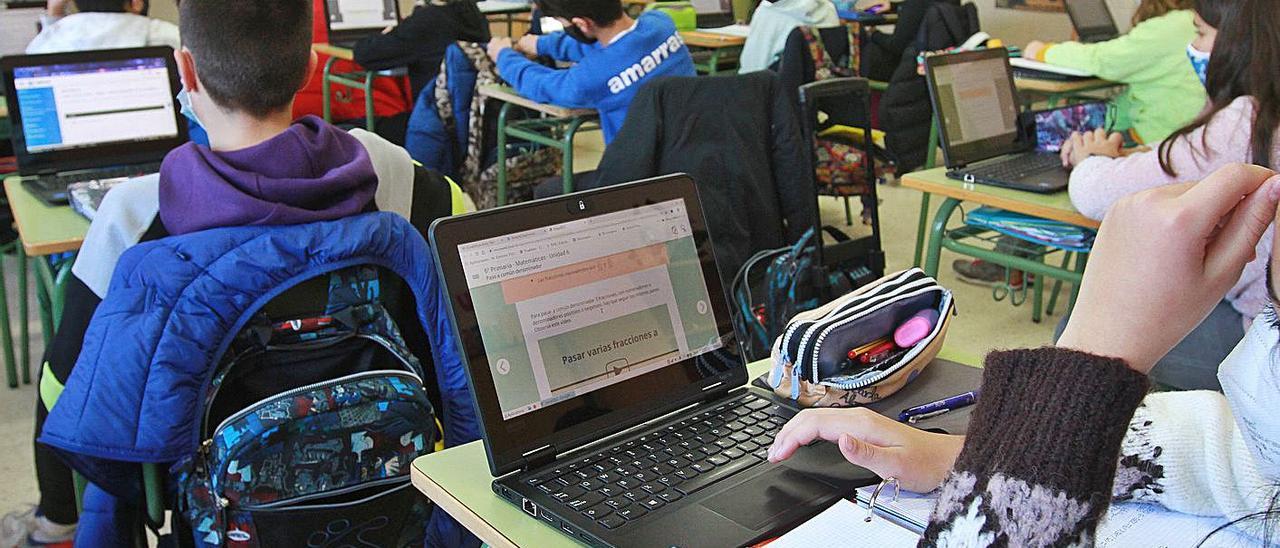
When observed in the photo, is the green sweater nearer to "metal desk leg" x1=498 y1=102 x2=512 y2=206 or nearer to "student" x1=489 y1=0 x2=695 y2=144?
"student" x1=489 y1=0 x2=695 y2=144

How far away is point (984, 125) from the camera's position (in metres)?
2.76

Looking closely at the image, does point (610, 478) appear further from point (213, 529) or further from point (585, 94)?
point (585, 94)

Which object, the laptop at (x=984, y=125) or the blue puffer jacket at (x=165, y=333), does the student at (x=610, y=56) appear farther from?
the blue puffer jacket at (x=165, y=333)

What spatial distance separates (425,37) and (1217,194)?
441 cm

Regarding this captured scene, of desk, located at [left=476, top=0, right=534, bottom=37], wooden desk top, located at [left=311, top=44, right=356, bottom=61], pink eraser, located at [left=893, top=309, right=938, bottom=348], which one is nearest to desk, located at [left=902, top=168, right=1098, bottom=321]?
pink eraser, located at [left=893, top=309, right=938, bottom=348]

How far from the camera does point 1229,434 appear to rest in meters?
0.94

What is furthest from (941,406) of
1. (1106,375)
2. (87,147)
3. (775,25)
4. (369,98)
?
(369,98)

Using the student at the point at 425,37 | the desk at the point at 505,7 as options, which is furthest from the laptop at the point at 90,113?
the desk at the point at 505,7

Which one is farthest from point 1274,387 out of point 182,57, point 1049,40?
point 1049,40

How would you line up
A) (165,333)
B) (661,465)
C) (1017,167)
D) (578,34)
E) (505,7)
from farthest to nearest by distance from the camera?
(505,7) → (578,34) → (1017,167) → (165,333) → (661,465)

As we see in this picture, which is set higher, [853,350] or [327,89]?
[853,350]

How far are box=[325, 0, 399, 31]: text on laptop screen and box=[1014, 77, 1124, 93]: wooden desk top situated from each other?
3.21 meters

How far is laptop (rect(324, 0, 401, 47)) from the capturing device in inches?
216

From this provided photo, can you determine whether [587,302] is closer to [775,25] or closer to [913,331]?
[913,331]
